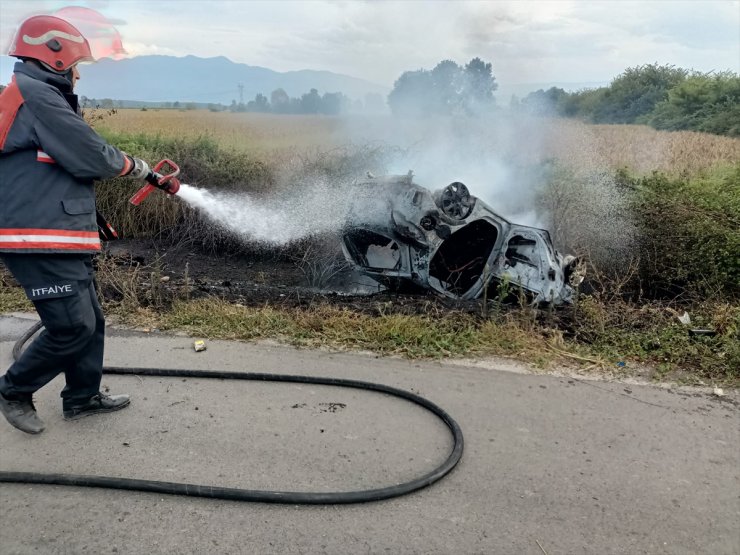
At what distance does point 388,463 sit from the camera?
10.4ft

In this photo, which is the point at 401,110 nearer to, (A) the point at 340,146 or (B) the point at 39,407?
(A) the point at 340,146

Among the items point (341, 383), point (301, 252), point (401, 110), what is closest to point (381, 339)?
point (341, 383)

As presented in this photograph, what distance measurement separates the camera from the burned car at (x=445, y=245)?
5.56m

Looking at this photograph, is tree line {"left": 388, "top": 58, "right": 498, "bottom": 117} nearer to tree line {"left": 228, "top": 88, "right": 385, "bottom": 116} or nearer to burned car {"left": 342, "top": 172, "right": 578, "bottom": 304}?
tree line {"left": 228, "top": 88, "right": 385, "bottom": 116}

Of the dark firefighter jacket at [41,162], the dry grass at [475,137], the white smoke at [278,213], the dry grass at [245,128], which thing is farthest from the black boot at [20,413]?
the dry grass at [245,128]

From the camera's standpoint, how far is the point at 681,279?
245 inches

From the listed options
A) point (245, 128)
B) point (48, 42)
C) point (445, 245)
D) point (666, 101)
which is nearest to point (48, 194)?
point (48, 42)

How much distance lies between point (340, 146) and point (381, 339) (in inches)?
222

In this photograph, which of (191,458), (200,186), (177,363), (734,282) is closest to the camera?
(191,458)

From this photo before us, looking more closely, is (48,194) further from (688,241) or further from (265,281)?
(688,241)

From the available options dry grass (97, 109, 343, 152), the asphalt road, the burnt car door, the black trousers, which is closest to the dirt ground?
the burnt car door

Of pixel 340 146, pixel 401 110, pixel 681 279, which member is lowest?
pixel 681 279

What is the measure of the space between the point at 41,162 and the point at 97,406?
5.05 feet

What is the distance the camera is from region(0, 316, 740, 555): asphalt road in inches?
103
